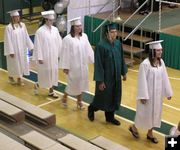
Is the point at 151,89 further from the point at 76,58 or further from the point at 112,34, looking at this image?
the point at 76,58

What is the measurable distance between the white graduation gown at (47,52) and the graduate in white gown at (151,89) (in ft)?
7.41

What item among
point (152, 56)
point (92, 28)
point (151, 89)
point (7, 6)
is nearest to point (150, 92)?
point (151, 89)

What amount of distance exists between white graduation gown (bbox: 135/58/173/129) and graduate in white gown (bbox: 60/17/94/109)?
1.44 metres

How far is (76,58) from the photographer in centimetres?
723

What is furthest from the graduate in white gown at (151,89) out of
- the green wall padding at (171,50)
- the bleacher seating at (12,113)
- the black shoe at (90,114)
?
the green wall padding at (171,50)

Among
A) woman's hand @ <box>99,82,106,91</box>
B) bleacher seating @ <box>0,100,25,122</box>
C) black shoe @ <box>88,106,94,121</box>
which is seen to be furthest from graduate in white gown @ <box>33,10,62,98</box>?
bleacher seating @ <box>0,100,25,122</box>

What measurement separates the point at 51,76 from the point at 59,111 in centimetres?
82

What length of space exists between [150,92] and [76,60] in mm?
1606

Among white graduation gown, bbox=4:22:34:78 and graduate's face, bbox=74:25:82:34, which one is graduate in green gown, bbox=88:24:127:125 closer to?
graduate's face, bbox=74:25:82:34

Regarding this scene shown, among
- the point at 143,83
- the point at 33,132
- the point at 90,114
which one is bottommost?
the point at 90,114

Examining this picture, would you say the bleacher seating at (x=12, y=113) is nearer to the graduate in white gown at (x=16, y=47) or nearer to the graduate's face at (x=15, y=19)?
the graduate in white gown at (x=16, y=47)

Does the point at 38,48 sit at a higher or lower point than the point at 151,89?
higher

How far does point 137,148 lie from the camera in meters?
6.21

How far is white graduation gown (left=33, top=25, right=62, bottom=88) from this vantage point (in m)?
7.80
